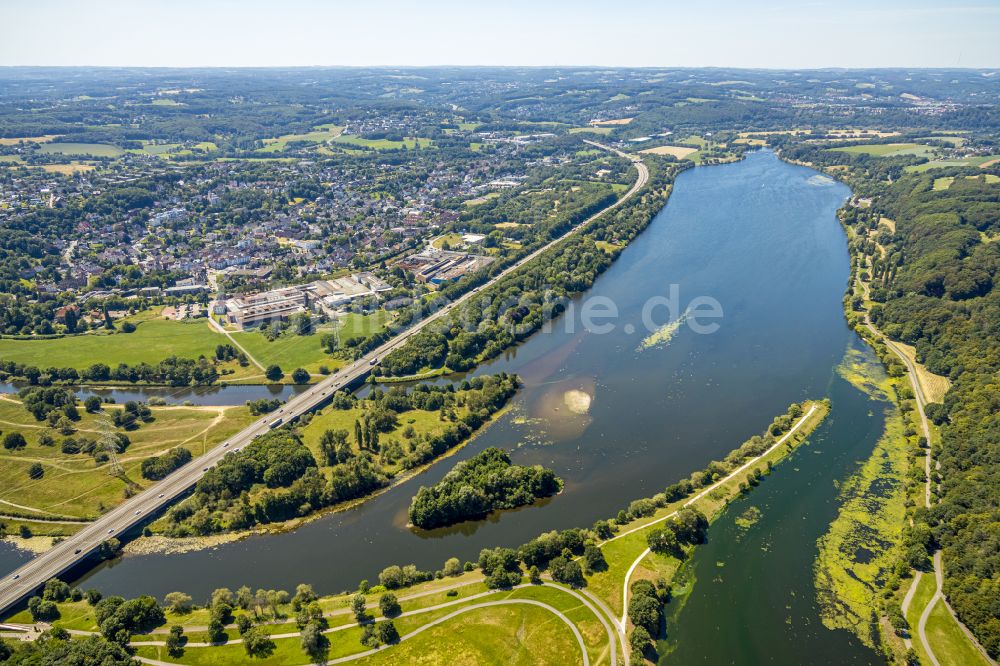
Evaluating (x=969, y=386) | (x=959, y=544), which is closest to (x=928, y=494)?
(x=959, y=544)

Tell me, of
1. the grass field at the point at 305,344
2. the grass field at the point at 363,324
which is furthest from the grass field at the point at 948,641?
the grass field at the point at 363,324

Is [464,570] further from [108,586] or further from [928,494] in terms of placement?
[928,494]

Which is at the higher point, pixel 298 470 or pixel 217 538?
pixel 298 470

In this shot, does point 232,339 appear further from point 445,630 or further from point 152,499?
point 445,630

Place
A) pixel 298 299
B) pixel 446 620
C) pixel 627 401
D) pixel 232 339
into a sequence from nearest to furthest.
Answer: pixel 446 620
pixel 627 401
pixel 232 339
pixel 298 299

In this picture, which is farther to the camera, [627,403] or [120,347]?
[120,347]

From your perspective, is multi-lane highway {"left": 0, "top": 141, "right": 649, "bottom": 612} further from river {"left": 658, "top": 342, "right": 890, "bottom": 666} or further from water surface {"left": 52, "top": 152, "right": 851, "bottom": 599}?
river {"left": 658, "top": 342, "right": 890, "bottom": 666}

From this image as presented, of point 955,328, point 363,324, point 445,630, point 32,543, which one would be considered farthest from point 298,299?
point 955,328

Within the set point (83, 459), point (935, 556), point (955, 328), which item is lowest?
point (935, 556)
